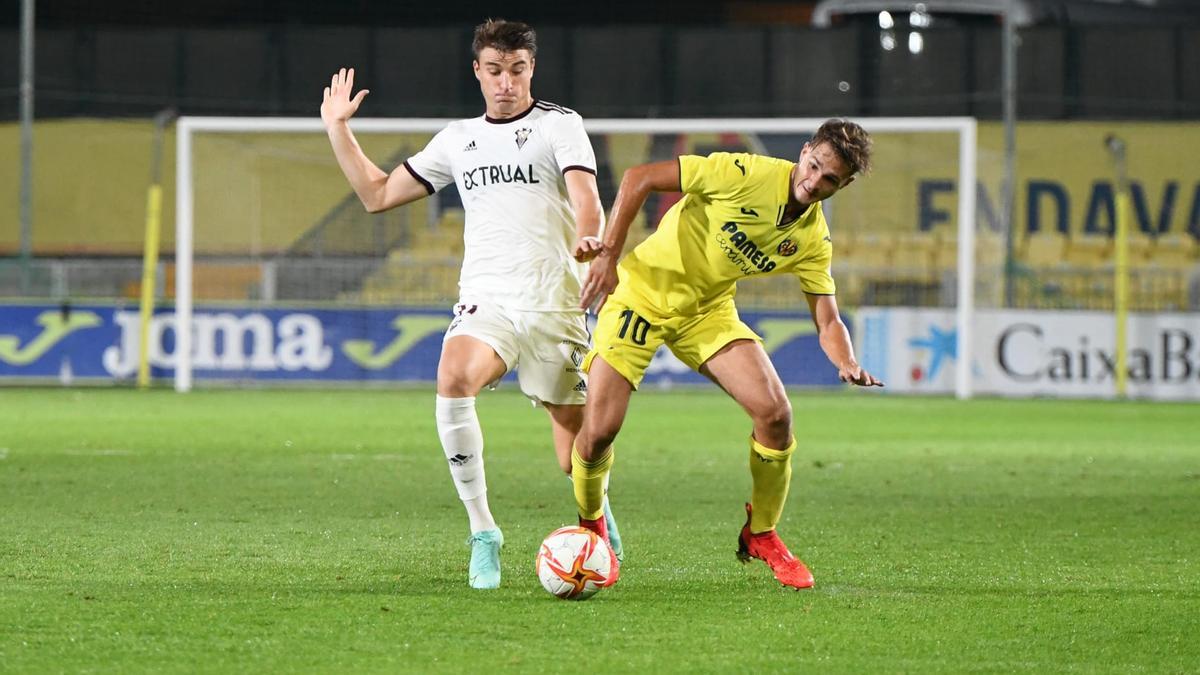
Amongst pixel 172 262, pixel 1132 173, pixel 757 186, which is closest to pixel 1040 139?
pixel 1132 173

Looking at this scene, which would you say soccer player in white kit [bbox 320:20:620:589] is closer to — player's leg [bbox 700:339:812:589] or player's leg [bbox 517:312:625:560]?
player's leg [bbox 517:312:625:560]

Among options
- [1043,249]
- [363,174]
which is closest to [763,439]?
[363,174]

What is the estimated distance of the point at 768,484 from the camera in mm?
6785

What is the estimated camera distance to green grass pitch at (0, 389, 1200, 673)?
5.19 m

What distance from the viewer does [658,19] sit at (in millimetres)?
29172

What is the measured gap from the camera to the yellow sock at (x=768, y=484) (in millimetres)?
6773

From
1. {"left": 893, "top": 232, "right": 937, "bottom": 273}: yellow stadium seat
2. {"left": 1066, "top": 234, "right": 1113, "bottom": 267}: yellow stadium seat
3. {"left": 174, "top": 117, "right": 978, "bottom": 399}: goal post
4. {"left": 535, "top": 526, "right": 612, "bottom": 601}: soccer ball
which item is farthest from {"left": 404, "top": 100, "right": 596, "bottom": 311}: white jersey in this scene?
{"left": 1066, "top": 234, "right": 1113, "bottom": 267}: yellow stadium seat

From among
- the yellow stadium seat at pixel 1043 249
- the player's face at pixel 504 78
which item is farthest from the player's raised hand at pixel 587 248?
the yellow stadium seat at pixel 1043 249

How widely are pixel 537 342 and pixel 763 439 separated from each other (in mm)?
932

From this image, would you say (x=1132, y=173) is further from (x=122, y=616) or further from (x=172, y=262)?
(x=122, y=616)

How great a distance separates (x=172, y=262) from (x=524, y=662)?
19262 millimetres

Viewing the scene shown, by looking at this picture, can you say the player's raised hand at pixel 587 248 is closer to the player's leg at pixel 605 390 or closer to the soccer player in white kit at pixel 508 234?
the soccer player in white kit at pixel 508 234

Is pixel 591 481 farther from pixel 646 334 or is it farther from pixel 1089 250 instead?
pixel 1089 250

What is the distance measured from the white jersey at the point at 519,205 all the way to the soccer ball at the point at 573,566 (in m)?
1.05
